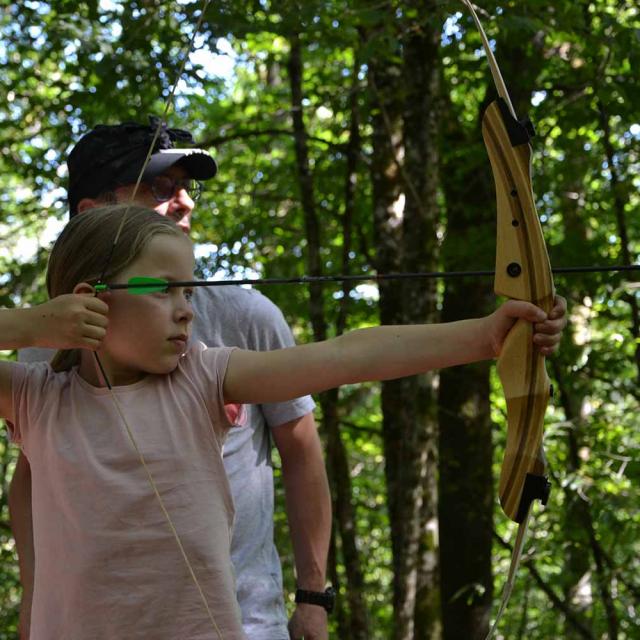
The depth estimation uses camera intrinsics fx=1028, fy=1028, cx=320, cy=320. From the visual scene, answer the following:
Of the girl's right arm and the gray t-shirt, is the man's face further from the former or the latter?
the girl's right arm

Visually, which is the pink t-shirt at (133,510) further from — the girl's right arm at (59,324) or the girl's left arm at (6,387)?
the girl's right arm at (59,324)

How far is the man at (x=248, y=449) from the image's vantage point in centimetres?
221

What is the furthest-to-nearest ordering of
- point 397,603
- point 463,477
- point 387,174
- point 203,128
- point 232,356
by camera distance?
1. point 203,128
2. point 463,477
3. point 387,174
4. point 397,603
5. point 232,356

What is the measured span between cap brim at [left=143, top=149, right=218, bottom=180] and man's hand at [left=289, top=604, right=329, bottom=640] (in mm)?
1053

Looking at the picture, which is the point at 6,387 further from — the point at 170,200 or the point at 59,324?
the point at 170,200

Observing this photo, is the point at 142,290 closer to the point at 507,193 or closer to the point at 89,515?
the point at 89,515

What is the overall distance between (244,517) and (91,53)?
3637 mm

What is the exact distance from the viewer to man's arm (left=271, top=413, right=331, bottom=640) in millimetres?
2359

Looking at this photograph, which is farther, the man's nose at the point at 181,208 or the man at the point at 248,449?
the man's nose at the point at 181,208

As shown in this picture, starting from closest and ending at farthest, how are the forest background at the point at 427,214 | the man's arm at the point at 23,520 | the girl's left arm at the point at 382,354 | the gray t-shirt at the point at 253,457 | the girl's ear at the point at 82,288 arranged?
the girl's left arm at the point at 382,354 → the girl's ear at the point at 82,288 → the gray t-shirt at the point at 253,457 → the man's arm at the point at 23,520 → the forest background at the point at 427,214

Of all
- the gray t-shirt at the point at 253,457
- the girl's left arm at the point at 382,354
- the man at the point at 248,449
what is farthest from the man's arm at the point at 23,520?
the girl's left arm at the point at 382,354

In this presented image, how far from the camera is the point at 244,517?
222cm

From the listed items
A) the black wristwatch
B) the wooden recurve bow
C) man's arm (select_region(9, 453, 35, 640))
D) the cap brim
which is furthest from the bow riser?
man's arm (select_region(9, 453, 35, 640))

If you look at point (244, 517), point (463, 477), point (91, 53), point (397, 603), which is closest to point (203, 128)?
point (91, 53)
